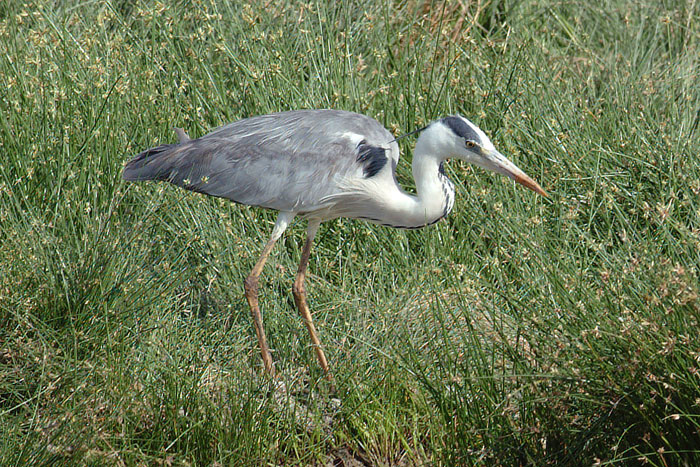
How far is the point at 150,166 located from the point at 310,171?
79 centimetres

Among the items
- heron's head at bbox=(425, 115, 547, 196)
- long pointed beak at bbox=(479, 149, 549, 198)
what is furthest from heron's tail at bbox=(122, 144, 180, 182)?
long pointed beak at bbox=(479, 149, 549, 198)

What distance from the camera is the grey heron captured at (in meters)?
4.52

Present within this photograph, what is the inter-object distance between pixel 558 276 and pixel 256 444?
51.9 inches

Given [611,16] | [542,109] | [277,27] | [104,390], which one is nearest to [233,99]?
[277,27]

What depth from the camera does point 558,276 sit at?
3.58m

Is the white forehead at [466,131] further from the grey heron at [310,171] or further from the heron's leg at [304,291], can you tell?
the heron's leg at [304,291]

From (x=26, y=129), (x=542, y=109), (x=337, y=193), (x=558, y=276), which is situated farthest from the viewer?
(x=542, y=109)

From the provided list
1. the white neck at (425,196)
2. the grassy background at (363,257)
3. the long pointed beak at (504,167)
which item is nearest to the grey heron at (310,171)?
the white neck at (425,196)

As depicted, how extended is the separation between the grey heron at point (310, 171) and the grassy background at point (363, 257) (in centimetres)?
22

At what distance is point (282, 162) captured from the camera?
4.64m

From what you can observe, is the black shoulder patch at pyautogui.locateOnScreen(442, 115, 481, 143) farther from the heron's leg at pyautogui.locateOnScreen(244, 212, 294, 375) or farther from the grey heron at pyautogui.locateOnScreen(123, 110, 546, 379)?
the heron's leg at pyautogui.locateOnScreen(244, 212, 294, 375)

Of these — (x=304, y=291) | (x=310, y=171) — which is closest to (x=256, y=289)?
(x=304, y=291)

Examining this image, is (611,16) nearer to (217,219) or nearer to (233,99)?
(233,99)

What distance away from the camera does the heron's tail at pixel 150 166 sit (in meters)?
4.62
